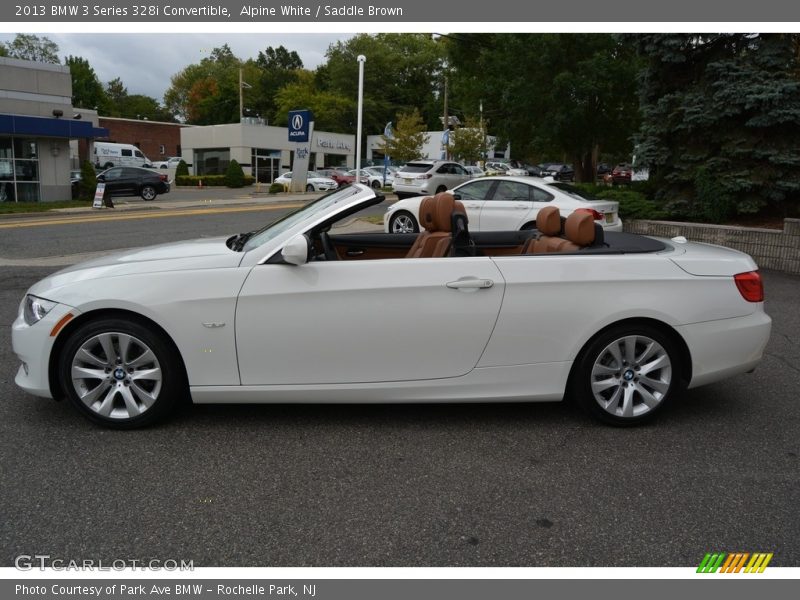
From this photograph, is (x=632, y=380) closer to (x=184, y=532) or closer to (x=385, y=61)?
(x=184, y=532)

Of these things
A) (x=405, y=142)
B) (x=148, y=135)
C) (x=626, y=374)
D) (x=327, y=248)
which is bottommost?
(x=626, y=374)

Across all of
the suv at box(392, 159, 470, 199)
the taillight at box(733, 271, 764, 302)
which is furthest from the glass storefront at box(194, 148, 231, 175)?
the taillight at box(733, 271, 764, 302)

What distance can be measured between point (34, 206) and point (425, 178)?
1452 centimetres

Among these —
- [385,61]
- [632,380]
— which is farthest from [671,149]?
[385,61]

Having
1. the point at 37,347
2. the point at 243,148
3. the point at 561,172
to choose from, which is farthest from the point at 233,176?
the point at 37,347

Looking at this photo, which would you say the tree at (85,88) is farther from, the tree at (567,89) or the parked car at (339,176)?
the tree at (567,89)

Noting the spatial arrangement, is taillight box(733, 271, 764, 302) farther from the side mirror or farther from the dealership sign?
the dealership sign

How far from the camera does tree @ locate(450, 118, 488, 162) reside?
1608 inches

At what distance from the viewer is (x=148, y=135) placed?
7044 cm

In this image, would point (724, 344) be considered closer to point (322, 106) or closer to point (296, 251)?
point (296, 251)

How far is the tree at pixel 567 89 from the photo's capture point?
813 inches

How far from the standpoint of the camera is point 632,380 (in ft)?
14.5

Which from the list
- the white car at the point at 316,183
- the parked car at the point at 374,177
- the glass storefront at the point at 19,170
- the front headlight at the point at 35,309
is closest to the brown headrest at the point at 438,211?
the front headlight at the point at 35,309

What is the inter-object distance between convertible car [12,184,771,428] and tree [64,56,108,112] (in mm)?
94805
